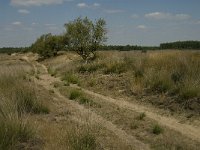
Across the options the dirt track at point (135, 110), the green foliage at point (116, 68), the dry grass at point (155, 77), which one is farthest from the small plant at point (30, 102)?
the green foliage at point (116, 68)

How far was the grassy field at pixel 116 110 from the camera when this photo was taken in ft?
27.9

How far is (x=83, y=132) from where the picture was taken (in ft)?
26.9

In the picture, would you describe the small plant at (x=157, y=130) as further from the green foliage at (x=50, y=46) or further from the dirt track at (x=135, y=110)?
the green foliage at (x=50, y=46)

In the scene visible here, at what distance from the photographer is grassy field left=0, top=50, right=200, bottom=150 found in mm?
8500

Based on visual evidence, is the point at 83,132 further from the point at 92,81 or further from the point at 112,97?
the point at 92,81

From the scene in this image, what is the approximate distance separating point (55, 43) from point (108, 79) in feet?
157

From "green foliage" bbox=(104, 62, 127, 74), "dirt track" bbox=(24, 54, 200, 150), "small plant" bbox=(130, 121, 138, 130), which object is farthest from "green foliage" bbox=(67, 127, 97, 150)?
"green foliage" bbox=(104, 62, 127, 74)

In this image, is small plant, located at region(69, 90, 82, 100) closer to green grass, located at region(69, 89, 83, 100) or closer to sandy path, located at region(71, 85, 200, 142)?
green grass, located at region(69, 89, 83, 100)

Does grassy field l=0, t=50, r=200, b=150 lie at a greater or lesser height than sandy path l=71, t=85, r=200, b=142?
greater

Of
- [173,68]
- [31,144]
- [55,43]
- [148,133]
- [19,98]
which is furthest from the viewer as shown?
[55,43]

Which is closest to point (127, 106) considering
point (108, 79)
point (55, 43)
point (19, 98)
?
point (19, 98)

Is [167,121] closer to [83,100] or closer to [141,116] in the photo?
[141,116]

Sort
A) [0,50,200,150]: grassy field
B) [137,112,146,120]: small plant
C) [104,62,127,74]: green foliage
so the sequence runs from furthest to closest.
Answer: [104,62,127,74]: green foliage
[137,112,146,120]: small plant
[0,50,200,150]: grassy field

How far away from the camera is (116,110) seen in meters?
13.8
